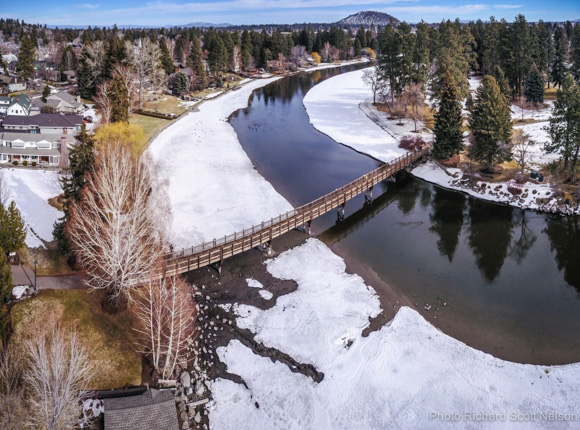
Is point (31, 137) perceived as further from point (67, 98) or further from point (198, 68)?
point (198, 68)

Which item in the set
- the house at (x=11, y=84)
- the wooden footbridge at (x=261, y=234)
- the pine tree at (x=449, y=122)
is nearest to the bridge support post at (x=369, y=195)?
the wooden footbridge at (x=261, y=234)

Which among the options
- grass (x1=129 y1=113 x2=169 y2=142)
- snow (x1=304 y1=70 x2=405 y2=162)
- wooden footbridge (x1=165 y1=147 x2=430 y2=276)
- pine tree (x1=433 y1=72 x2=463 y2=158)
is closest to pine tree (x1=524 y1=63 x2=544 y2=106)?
snow (x1=304 y1=70 x2=405 y2=162)

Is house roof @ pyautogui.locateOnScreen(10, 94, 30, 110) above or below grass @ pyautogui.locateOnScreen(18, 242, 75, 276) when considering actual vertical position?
above

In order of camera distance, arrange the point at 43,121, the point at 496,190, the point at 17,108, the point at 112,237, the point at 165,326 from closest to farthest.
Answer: the point at 112,237 < the point at 165,326 < the point at 496,190 < the point at 43,121 < the point at 17,108

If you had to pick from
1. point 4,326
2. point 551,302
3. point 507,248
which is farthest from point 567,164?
point 4,326

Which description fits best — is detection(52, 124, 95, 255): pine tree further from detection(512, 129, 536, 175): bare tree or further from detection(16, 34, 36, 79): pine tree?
detection(16, 34, 36, 79): pine tree

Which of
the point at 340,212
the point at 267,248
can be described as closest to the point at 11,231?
the point at 267,248
